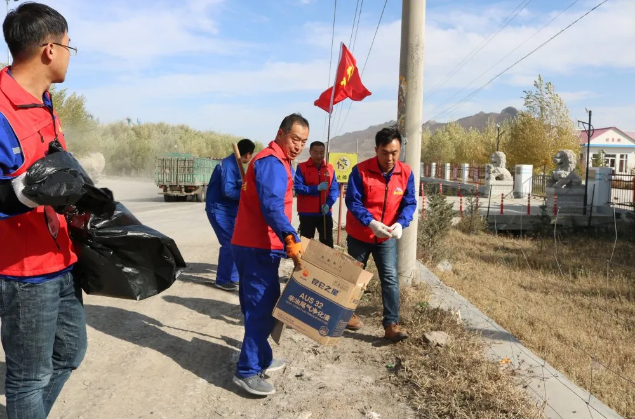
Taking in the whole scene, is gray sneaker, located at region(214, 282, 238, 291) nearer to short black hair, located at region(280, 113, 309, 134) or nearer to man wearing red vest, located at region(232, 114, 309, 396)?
man wearing red vest, located at region(232, 114, 309, 396)

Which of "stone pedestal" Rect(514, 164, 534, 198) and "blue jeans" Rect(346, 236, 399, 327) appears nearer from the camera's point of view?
"blue jeans" Rect(346, 236, 399, 327)

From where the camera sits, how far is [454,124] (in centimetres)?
6412

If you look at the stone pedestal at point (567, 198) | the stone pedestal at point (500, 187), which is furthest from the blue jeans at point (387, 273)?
the stone pedestal at point (500, 187)

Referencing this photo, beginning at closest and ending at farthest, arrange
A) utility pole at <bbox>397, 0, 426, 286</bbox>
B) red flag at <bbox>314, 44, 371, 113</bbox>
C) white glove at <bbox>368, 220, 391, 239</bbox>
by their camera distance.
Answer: white glove at <bbox>368, 220, 391, 239</bbox>
utility pole at <bbox>397, 0, 426, 286</bbox>
red flag at <bbox>314, 44, 371, 113</bbox>

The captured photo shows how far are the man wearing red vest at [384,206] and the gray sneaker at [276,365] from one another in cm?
97

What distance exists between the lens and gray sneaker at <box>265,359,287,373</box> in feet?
12.4

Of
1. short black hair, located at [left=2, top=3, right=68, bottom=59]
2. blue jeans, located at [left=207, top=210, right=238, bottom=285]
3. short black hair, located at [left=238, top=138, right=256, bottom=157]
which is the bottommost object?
blue jeans, located at [left=207, top=210, right=238, bottom=285]

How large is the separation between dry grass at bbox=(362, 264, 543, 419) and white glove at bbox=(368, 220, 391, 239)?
907 millimetres

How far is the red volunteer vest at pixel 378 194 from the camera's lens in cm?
441

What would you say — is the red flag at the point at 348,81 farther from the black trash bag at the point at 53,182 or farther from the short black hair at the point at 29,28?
the black trash bag at the point at 53,182

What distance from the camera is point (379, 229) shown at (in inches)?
162

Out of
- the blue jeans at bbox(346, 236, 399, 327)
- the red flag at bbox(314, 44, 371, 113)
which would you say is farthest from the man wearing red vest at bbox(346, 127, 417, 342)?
the red flag at bbox(314, 44, 371, 113)

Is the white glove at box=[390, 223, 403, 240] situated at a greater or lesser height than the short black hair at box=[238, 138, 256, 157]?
lesser

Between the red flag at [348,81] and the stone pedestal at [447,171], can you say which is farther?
the stone pedestal at [447,171]
